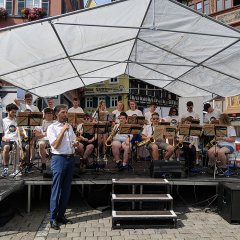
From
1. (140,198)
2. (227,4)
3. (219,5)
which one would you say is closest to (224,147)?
(140,198)

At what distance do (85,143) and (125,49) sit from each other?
2815 millimetres

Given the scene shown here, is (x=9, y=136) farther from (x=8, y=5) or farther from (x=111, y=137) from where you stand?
(x=8, y=5)

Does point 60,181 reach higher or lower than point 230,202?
higher

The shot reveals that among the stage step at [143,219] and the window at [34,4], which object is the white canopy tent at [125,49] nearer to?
the stage step at [143,219]

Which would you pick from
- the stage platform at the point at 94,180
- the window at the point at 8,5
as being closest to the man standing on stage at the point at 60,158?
the stage platform at the point at 94,180

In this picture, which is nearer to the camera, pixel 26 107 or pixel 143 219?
pixel 143 219

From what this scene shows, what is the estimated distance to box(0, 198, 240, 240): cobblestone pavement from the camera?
5324mm

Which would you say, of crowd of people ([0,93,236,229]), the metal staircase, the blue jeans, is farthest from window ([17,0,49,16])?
the blue jeans

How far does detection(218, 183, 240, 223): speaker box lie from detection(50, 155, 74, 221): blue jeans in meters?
2.78

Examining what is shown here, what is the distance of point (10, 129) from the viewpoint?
728 cm

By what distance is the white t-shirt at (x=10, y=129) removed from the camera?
7.23m

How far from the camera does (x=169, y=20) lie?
6.80 metres

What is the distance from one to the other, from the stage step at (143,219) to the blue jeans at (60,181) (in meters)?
0.90

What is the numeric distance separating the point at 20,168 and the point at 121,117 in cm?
251
